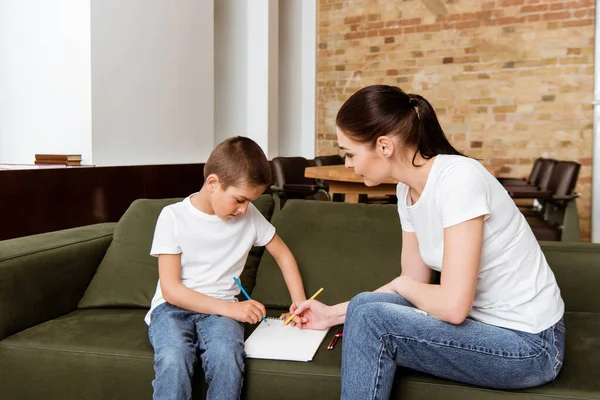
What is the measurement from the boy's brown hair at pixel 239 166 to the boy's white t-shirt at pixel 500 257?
19.5 inches

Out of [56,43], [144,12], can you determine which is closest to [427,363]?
[56,43]

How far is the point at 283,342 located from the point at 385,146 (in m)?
0.62

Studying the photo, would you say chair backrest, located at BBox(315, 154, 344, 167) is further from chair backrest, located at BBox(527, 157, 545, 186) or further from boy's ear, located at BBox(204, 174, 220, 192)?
boy's ear, located at BBox(204, 174, 220, 192)

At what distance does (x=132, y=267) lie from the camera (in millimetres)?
2160

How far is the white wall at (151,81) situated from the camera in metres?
3.61

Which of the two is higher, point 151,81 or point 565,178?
point 151,81

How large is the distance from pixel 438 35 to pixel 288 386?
553 cm

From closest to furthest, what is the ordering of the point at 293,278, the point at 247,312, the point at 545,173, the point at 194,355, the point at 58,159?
1. the point at 194,355
2. the point at 247,312
3. the point at 293,278
4. the point at 58,159
5. the point at 545,173

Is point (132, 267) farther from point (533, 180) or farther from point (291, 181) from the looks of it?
point (533, 180)

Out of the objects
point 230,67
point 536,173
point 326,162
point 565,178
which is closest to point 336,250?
point 565,178

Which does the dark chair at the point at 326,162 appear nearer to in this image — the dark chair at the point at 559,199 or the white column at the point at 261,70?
the white column at the point at 261,70

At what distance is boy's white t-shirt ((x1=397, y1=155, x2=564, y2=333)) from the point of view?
140 centimetres

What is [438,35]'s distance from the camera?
6.38 meters

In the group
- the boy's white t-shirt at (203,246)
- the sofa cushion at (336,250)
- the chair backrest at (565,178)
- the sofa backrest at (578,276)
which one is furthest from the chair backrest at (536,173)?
the boy's white t-shirt at (203,246)
